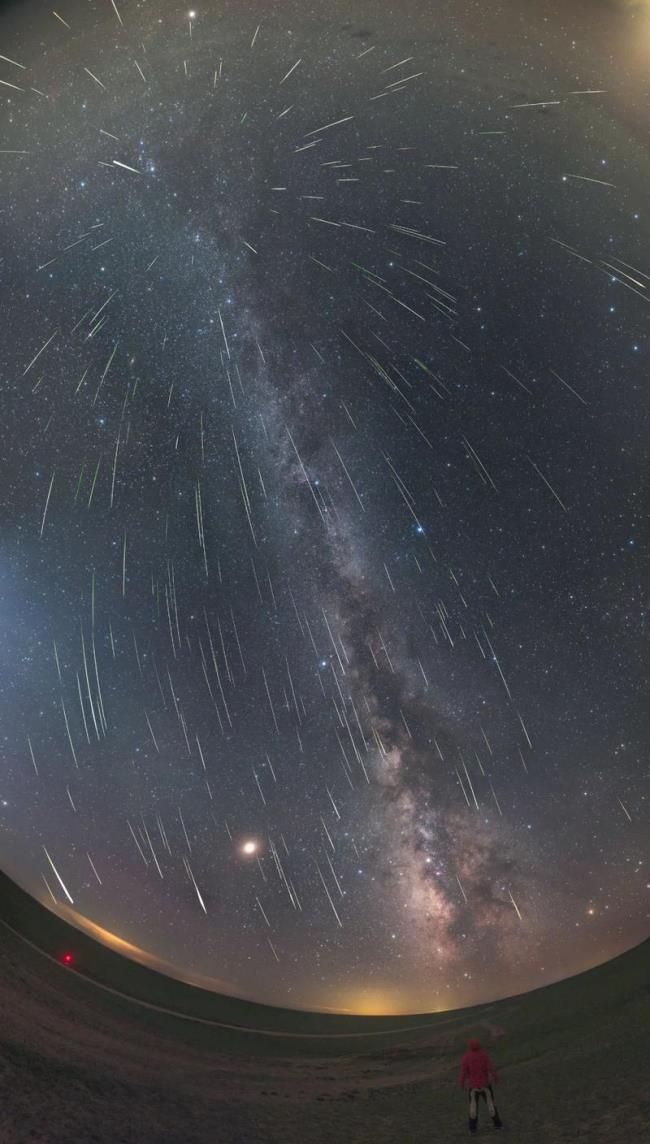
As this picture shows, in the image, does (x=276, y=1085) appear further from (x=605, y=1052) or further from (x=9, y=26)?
(x=9, y=26)

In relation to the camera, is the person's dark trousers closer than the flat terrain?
Yes

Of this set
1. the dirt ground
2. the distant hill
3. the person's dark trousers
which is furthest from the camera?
the distant hill

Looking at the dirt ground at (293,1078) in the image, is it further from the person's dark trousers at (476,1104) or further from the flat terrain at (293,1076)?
the person's dark trousers at (476,1104)

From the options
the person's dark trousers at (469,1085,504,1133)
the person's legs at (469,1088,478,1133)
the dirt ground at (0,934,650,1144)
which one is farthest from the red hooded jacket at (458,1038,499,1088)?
the dirt ground at (0,934,650,1144)

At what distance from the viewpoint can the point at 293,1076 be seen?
14562 mm

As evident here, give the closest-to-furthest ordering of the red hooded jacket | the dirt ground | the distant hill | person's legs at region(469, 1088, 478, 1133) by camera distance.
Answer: the red hooded jacket < person's legs at region(469, 1088, 478, 1133) < the dirt ground < the distant hill

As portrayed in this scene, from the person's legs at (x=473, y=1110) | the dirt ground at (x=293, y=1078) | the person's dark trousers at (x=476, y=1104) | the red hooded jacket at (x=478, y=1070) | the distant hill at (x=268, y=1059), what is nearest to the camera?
the red hooded jacket at (x=478, y=1070)

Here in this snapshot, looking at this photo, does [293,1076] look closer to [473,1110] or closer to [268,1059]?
[268,1059]

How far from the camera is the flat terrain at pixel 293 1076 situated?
358 inches

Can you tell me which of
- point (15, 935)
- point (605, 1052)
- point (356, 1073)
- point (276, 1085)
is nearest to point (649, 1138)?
point (605, 1052)

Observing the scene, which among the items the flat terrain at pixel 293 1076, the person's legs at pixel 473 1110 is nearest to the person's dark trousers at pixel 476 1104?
the person's legs at pixel 473 1110

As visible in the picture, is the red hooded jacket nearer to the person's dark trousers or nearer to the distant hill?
the person's dark trousers

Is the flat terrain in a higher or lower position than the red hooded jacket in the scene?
lower

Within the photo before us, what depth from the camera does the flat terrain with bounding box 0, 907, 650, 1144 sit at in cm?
910
